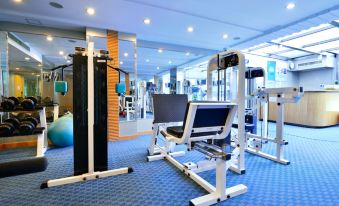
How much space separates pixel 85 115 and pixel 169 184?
4.86 feet

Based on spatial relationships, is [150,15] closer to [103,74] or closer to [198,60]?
[103,74]

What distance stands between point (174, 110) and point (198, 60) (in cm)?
491

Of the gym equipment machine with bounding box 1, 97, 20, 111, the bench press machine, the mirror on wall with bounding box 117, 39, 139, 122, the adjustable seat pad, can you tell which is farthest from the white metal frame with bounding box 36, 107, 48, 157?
the adjustable seat pad

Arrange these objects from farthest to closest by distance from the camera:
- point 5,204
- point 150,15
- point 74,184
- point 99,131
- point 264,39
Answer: point 264,39, point 150,15, point 99,131, point 74,184, point 5,204

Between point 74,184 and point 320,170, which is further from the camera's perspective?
point 320,170

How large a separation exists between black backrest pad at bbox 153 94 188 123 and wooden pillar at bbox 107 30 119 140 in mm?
1831

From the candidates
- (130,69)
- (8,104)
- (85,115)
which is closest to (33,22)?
(8,104)

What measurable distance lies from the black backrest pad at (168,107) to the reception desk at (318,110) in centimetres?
490

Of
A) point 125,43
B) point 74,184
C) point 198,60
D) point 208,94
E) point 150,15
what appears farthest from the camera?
point 198,60

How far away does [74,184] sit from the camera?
2451 mm

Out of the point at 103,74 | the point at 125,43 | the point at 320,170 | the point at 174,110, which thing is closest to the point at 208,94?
the point at 174,110

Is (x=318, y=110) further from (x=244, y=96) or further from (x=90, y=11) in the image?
(x=90, y=11)

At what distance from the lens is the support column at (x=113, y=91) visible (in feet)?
15.5

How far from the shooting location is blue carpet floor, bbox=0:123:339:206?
2047 millimetres
